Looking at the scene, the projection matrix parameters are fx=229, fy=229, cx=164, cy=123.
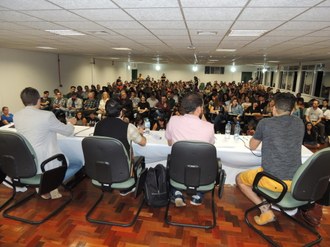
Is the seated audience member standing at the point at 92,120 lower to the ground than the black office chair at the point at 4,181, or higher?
higher

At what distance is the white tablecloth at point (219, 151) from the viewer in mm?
2639

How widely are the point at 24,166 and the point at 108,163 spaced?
822 mm

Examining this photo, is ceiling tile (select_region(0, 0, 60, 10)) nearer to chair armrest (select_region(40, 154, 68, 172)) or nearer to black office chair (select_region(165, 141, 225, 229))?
chair armrest (select_region(40, 154, 68, 172))

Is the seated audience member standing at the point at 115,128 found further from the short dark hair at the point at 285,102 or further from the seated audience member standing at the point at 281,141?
the short dark hair at the point at 285,102

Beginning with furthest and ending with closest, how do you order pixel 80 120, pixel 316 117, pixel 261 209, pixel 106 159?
pixel 316 117 < pixel 80 120 < pixel 261 209 < pixel 106 159

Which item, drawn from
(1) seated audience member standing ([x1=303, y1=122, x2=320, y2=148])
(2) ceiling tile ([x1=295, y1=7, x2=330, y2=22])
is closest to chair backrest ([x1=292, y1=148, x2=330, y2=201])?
(2) ceiling tile ([x1=295, y1=7, x2=330, y2=22])

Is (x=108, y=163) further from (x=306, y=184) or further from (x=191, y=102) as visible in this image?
(x=306, y=184)

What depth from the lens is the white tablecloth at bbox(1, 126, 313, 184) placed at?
8.66ft

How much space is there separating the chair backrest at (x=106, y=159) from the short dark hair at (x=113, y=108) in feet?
1.13

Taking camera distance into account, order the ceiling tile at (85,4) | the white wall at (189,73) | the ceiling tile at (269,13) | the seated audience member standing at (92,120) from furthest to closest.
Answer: the white wall at (189,73), the seated audience member standing at (92,120), the ceiling tile at (269,13), the ceiling tile at (85,4)

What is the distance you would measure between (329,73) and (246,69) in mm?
12251

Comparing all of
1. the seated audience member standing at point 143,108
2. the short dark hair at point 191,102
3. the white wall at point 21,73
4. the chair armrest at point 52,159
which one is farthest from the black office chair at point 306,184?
the white wall at point 21,73

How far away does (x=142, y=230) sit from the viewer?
2.27m

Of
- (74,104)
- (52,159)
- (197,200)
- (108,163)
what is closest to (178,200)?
(197,200)
